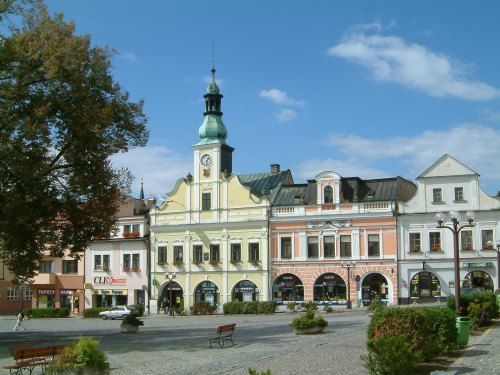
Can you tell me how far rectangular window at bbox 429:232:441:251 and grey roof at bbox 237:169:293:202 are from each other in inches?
602

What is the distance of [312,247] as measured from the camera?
53156mm

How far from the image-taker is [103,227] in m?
29.1

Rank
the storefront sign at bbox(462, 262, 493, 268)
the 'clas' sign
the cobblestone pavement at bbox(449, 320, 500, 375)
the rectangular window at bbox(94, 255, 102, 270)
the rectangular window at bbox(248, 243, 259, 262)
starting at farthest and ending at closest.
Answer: the rectangular window at bbox(94, 255, 102, 270) → the 'clas' sign → the rectangular window at bbox(248, 243, 259, 262) → the storefront sign at bbox(462, 262, 493, 268) → the cobblestone pavement at bbox(449, 320, 500, 375)

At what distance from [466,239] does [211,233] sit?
69.3ft

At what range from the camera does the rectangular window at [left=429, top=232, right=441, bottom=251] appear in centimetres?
4934

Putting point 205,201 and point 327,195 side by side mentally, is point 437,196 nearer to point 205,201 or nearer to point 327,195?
point 327,195

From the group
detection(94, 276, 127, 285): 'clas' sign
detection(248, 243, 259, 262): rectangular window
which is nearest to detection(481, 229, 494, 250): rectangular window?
detection(248, 243, 259, 262): rectangular window

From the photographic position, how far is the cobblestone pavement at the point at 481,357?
48.5 ft

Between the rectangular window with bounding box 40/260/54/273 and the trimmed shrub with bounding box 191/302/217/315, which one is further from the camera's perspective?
the rectangular window with bounding box 40/260/54/273

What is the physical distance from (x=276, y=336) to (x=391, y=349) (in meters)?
14.6

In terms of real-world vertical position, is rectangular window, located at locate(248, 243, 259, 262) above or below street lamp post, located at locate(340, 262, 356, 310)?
above

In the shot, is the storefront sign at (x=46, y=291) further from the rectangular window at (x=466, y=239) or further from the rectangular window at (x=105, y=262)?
the rectangular window at (x=466, y=239)

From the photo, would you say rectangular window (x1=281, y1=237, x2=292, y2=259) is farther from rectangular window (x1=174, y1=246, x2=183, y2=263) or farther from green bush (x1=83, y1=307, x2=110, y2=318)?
green bush (x1=83, y1=307, x2=110, y2=318)

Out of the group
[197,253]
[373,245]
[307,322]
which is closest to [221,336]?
[307,322]
